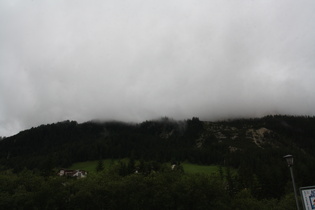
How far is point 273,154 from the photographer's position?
196875 mm

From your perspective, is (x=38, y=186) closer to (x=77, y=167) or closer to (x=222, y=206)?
(x=222, y=206)

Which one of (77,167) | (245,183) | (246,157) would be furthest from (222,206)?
(77,167)

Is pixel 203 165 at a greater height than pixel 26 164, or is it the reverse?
pixel 26 164

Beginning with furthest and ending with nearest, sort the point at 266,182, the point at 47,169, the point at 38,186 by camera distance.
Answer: the point at 266,182, the point at 47,169, the point at 38,186

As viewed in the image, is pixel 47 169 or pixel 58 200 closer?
pixel 58 200

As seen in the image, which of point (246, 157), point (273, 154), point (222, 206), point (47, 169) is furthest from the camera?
point (273, 154)

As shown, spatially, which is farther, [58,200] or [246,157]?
[246,157]

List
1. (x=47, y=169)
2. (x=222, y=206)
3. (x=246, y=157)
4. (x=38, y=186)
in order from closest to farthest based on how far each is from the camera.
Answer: (x=222, y=206), (x=38, y=186), (x=47, y=169), (x=246, y=157)

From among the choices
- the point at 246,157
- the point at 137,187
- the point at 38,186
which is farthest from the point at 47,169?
the point at 246,157

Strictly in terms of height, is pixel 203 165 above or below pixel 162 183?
below

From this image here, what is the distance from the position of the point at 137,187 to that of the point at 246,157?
465 feet

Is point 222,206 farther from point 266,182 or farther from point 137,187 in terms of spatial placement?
point 266,182

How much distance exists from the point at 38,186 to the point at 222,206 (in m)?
38.9

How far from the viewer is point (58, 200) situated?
53.7 meters
